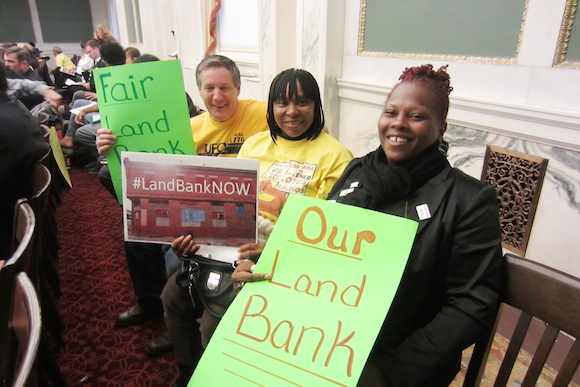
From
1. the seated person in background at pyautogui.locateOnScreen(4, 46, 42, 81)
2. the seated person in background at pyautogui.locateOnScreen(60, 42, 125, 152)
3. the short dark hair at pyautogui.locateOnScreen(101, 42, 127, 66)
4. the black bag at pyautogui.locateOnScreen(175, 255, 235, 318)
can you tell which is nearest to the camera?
the black bag at pyautogui.locateOnScreen(175, 255, 235, 318)

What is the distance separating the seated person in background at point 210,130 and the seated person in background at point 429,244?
86 centimetres

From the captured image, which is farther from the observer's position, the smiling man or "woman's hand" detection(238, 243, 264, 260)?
the smiling man

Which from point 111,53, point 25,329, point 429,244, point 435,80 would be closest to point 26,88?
point 111,53

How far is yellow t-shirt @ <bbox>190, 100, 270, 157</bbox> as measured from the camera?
173 centimetres

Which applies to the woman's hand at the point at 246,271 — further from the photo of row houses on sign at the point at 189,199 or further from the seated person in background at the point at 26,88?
the seated person in background at the point at 26,88

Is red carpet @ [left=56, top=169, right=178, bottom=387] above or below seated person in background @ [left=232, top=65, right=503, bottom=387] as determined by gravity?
below

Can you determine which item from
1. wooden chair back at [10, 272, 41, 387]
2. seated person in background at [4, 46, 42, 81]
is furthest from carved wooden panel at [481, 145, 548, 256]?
seated person in background at [4, 46, 42, 81]

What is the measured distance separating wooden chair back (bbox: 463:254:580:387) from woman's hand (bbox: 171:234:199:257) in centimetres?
79

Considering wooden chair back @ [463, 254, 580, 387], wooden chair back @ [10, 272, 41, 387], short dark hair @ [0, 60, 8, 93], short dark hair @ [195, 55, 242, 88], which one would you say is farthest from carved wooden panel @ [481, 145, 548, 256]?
short dark hair @ [0, 60, 8, 93]

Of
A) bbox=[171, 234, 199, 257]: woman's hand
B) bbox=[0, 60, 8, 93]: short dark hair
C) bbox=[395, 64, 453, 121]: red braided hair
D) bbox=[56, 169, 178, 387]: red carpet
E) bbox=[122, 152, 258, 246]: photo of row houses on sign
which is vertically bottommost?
bbox=[56, 169, 178, 387]: red carpet

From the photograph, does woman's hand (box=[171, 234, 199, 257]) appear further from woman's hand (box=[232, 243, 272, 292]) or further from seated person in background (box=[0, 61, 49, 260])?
seated person in background (box=[0, 61, 49, 260])

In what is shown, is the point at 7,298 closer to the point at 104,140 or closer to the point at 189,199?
the point at 189,199

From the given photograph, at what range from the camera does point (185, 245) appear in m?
1.15

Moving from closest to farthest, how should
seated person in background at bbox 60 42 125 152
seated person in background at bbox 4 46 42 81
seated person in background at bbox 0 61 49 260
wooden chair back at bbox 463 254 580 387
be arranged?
1. wooden chair back at bbox 463 254 580 387
2. seated person in background at bbox 0 61 49 260
3. seated person in background at bbox 60 42 125 152
4. seated person in background at bbox 4 46 42 81
